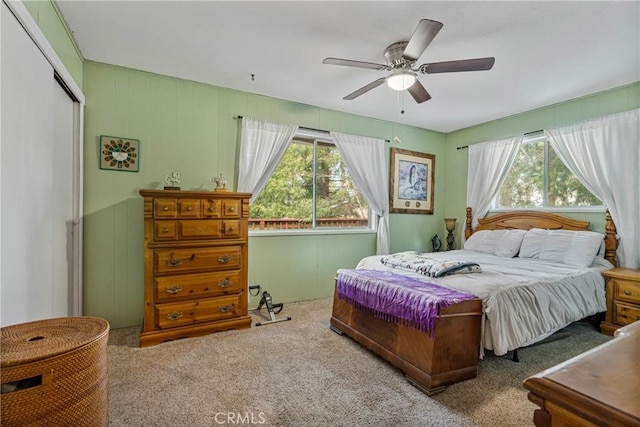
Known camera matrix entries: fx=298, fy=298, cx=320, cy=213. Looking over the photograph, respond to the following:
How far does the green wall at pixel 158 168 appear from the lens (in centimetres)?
283

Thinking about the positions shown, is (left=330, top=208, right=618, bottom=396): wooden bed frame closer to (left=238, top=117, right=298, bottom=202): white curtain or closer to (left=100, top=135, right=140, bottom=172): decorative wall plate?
(left=238, top=117, right=298, bottom=202): white curtain

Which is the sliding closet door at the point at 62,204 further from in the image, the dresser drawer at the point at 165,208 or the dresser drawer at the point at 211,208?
the dresser drawer at the point at 211,208

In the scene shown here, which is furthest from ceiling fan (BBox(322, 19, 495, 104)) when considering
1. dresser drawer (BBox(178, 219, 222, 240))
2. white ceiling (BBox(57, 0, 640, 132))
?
dresser drawer (BBox(178, 219, 222, 240))

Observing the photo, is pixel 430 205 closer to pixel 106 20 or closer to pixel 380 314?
pixel 380 314

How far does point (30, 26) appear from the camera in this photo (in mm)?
1621

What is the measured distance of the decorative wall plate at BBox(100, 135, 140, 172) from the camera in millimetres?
2848

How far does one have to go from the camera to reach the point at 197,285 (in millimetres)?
2721

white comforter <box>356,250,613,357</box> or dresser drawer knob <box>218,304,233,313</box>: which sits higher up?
white comforter <box>356,250,613,357</box>

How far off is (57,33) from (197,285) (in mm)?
2166

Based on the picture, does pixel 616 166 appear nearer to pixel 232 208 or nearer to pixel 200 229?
pixel 232 208

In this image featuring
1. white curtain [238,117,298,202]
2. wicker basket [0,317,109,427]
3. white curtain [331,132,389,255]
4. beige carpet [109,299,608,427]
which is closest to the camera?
wicker basket [0,317,109,427]

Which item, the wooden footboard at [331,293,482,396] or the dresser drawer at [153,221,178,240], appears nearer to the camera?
the wooden footboard at [331,293,482,396]

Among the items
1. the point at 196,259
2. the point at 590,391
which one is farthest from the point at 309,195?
the point at 590,391

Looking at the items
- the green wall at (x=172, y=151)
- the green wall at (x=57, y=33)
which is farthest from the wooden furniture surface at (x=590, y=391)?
the green wall at (x=172, y=151)
